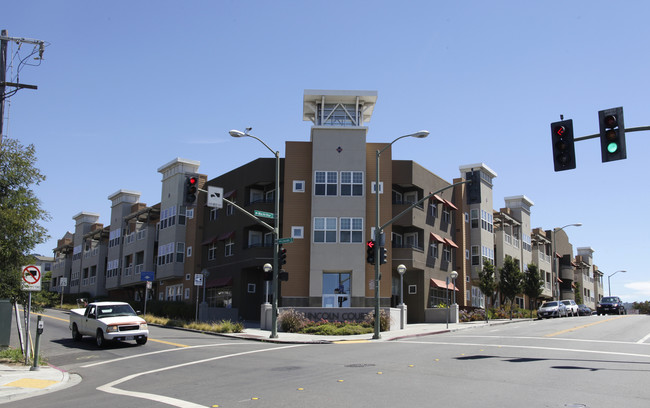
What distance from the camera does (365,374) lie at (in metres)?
14.0

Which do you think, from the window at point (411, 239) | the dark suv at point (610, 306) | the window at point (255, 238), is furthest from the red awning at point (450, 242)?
the dark suv at point (610, 306)

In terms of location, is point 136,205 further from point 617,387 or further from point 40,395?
point 617,387

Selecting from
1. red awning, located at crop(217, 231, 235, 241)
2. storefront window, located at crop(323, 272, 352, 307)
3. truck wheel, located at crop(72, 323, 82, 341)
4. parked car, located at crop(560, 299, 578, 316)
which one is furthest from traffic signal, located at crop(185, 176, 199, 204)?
parked car, located at crop(560, 299, 578, 316)

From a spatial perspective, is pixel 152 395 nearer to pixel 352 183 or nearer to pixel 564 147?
pixel 564 147

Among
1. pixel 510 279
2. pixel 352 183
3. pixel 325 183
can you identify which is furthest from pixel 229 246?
pixel 510 279

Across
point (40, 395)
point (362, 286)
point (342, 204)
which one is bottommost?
point (40, 395)

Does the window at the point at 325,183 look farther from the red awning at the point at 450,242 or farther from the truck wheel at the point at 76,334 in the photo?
the truck wheel at the point at 76,334

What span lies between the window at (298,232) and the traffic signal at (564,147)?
24865 millimetres

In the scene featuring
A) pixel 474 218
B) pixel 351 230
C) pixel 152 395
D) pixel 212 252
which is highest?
pixel 474 218

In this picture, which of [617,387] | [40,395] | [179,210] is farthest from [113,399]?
[179,210]

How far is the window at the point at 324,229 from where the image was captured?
38438 millimetres

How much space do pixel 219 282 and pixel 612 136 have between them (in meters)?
33.6

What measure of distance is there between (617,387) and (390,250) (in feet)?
92.3

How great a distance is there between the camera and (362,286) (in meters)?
37.8
